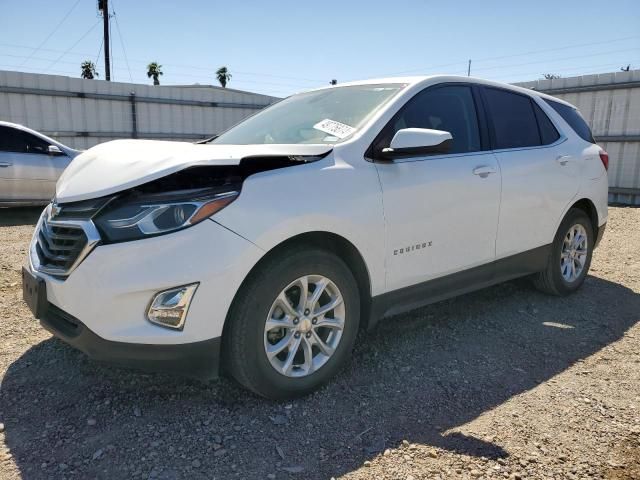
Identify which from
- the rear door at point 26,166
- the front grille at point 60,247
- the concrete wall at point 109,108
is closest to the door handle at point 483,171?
the front grille at point 60,247

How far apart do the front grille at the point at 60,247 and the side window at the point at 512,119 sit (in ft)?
9.27

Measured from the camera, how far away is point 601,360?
3.33m

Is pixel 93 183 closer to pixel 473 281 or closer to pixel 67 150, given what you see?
pixel 473 281

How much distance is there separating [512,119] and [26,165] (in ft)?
24.5

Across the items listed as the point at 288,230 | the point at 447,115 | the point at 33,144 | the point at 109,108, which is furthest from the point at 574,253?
the point at 109,108

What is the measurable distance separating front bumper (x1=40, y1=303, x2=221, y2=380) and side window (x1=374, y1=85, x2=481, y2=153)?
5.32ft

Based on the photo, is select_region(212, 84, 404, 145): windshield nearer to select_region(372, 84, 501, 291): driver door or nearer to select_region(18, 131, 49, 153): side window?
select_region(372, 84, 501, 291): driver door

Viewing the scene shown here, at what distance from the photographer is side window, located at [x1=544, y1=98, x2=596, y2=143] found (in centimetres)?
452

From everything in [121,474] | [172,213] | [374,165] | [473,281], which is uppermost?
[374,165]

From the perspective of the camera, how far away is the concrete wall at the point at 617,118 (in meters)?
11.3

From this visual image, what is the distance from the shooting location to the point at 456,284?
343cm

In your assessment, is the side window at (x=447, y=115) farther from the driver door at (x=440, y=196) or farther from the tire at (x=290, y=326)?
the tire at (x=290, y=326)

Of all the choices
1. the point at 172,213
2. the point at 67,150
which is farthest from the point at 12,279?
the point at 67,150

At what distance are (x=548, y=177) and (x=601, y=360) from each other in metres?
→ 1.45
